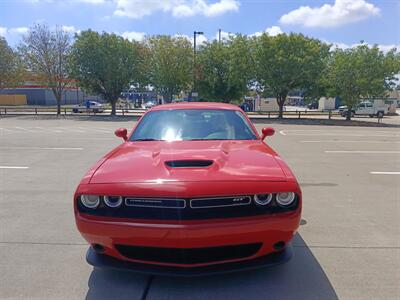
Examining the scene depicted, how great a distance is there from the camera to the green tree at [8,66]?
38531mm

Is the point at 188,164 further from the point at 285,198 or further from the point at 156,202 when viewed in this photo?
the point at 285,198

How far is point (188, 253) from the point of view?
2875mm

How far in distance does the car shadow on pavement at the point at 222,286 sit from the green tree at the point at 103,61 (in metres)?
34.1

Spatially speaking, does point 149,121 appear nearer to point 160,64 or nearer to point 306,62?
point 306,62

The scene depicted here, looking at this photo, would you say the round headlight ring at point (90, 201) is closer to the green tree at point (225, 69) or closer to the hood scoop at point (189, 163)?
the hood scoop at point (189, 163)

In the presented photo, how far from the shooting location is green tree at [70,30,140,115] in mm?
34938

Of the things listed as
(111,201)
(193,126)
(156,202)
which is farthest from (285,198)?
(193,126)

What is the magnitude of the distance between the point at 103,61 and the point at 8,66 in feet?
40.5

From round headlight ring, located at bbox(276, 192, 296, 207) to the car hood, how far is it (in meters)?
0.13

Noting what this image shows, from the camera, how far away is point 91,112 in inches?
1625

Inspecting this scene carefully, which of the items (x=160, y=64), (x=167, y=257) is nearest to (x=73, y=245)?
(x=167, y=257)

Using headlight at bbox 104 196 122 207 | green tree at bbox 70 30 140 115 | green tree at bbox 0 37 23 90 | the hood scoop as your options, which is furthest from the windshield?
green tree at bbox 0 37 23 90

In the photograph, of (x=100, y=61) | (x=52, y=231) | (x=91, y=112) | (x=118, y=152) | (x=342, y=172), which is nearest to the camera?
(x=118, y=152)

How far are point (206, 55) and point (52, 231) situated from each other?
106 feet
